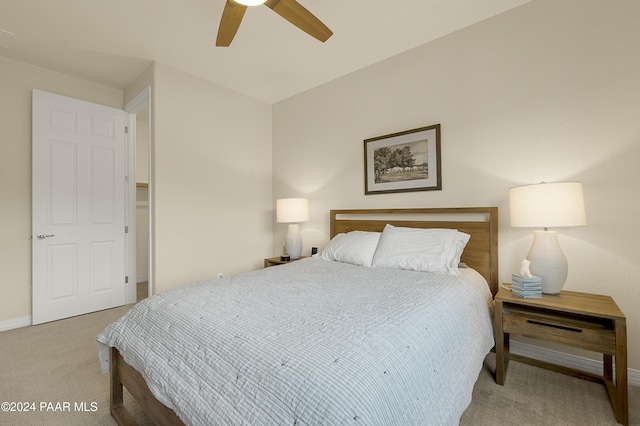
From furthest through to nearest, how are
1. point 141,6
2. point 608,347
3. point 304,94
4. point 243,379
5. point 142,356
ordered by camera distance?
point 304,94, point 141,6, point 608,347, point 142,356, point 243,379

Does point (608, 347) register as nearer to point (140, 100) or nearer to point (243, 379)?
point (243, 379)

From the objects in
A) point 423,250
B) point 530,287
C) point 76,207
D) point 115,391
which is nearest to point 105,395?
point 115,391

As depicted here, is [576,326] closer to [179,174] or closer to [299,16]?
[299,16]

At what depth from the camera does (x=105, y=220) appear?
11.0ft

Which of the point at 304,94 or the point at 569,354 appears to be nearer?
the point at 569,354

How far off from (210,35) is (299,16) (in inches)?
47.6

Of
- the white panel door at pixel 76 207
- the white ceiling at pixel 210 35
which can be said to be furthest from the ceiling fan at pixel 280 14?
the white panel door at pixel 76 207

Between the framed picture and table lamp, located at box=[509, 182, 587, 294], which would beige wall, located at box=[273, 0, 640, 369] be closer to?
the framed picture

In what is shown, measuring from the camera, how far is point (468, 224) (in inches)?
93.4

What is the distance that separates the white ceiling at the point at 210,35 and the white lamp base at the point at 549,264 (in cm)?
182

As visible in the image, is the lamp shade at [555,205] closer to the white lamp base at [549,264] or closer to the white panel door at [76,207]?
the white lamp base at [549,264]

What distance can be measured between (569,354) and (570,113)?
1712 millimetres

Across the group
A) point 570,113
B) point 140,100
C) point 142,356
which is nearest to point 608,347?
point 570,113

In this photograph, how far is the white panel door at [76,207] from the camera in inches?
115
